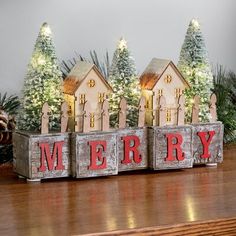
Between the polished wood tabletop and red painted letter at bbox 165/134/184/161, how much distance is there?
4 cm

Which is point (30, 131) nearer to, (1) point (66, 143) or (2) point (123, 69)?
(1) point (66, 143)

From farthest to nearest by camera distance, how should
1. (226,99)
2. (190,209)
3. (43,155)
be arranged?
(226,99), (43,155), (190,209)

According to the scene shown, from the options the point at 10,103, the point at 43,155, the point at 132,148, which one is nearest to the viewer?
the point at 43,155

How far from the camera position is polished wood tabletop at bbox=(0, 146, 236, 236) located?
135cm

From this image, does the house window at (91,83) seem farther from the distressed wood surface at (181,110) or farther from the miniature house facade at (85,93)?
the distressed wood surface at (181,110)

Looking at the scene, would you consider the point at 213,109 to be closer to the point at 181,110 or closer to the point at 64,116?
the point at 181,110

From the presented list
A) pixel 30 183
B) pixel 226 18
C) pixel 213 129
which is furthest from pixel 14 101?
pixel 226 18

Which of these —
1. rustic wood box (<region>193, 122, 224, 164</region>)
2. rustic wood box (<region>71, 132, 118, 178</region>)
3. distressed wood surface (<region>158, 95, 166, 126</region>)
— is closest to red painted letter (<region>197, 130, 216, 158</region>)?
rustic wood box (<region>193, 122, 224, 164</region>)

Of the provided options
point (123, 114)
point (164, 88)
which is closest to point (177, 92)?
point (164, 88)

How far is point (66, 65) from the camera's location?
1.93m

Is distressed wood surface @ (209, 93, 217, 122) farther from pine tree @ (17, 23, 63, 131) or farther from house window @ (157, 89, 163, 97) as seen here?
pine tree @ (17, 23, 63, 131)

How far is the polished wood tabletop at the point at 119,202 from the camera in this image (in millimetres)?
1346

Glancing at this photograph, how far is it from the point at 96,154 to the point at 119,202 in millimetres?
197

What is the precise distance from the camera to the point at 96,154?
66.3 inches
